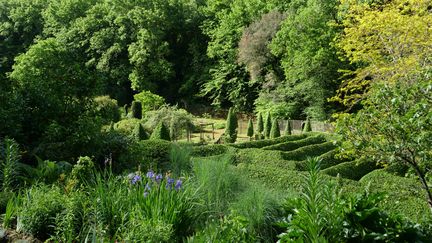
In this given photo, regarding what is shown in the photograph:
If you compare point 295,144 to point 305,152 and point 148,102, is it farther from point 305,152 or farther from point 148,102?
point 148,102

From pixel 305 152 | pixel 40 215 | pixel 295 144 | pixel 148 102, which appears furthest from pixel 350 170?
pixel 148 102

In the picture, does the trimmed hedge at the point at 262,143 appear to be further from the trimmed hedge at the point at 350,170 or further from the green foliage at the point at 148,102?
the green foliage at the point at 148,102

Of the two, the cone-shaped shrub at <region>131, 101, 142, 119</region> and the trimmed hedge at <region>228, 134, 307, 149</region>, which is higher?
the cone-shaped shrub at <region>131, 101, 142, 119</region>

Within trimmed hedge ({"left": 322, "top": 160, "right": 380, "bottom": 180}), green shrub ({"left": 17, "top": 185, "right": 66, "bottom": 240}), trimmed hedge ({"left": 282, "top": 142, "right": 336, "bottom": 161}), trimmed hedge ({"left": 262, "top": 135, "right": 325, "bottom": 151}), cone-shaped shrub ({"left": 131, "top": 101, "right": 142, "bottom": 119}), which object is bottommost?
trimmed hedge ({"left": 322, "top": 160, "right": 380, "bottom": 180})

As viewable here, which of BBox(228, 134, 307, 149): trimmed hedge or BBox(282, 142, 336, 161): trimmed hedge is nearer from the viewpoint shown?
BBox(282, 142, 336, 161): trimmed hedge

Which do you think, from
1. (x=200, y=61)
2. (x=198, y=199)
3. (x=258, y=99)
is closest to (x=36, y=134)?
(x=198, y=199)

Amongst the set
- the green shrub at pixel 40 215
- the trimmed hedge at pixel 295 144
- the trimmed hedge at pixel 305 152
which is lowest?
the trimmed hedge at pixel 305 152

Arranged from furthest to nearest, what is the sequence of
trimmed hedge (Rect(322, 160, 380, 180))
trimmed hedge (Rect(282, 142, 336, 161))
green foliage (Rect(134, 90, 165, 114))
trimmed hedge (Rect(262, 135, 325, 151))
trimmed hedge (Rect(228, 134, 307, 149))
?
green foliage (Rect(134, 90, 165, 114)) < trimmed hedge (Rect(262, 135, 325, 151)) < trimmed hedge (Rect(228, 134, 307, 149)) < trimmed hedge (Rect(282, 142, 336, 161)) < trimmed hedge (Rect(322, 160, 380, 180))

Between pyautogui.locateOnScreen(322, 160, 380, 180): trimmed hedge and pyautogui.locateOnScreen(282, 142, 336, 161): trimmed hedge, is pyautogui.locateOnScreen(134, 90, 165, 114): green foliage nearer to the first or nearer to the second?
pyautogui.locateOnScreen(282, 142, 336, 161): trimmed hedge

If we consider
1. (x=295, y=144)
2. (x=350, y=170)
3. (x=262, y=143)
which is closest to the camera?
(x=350, y=170)

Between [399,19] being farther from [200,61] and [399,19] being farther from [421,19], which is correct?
[200,61]

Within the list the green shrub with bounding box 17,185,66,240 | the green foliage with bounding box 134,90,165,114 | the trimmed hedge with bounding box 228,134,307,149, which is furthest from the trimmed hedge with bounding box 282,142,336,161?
the green foliage with bounding box 134,90,165,114

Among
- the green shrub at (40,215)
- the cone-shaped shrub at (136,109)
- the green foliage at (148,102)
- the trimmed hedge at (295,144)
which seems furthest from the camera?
the green foliage at (148,102)

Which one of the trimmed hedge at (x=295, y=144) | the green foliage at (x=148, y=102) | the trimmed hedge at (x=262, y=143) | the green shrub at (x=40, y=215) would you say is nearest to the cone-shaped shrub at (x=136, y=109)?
the green foliage at (x=148, y=102)
